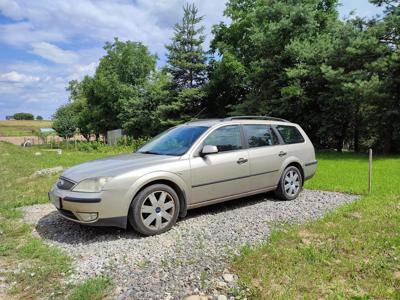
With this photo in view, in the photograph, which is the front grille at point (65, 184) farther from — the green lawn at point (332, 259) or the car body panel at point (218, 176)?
the green lawn at point (332, 259)

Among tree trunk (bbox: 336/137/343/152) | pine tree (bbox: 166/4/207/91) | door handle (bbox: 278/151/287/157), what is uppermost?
pine tree (bbox: 166/4/207/91)

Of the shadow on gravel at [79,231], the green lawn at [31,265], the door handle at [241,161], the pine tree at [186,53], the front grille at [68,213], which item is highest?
the pine tree at [186,53]

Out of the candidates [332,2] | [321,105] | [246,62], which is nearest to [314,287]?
[321,105]

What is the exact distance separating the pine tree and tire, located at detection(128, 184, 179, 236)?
2316cm

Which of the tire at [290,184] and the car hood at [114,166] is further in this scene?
the tire at [290,184]

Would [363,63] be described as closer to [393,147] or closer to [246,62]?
[393,147]

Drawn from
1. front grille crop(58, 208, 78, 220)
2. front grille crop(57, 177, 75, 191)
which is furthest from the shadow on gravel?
front grille crop(57, 177, 75, 191)

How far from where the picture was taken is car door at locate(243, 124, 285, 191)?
243 inches

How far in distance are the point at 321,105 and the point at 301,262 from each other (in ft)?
55.4

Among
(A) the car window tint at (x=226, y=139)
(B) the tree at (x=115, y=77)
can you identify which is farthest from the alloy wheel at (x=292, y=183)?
(B) the tree at (x=115, y=77)

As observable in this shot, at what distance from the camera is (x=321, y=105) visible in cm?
1934

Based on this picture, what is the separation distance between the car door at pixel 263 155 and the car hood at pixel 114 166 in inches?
63.2

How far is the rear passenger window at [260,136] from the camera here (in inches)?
248

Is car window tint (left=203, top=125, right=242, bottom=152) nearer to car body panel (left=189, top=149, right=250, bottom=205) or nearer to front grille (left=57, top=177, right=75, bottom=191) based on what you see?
car body panel (left=189, top=149, right=250, bottom=205)
